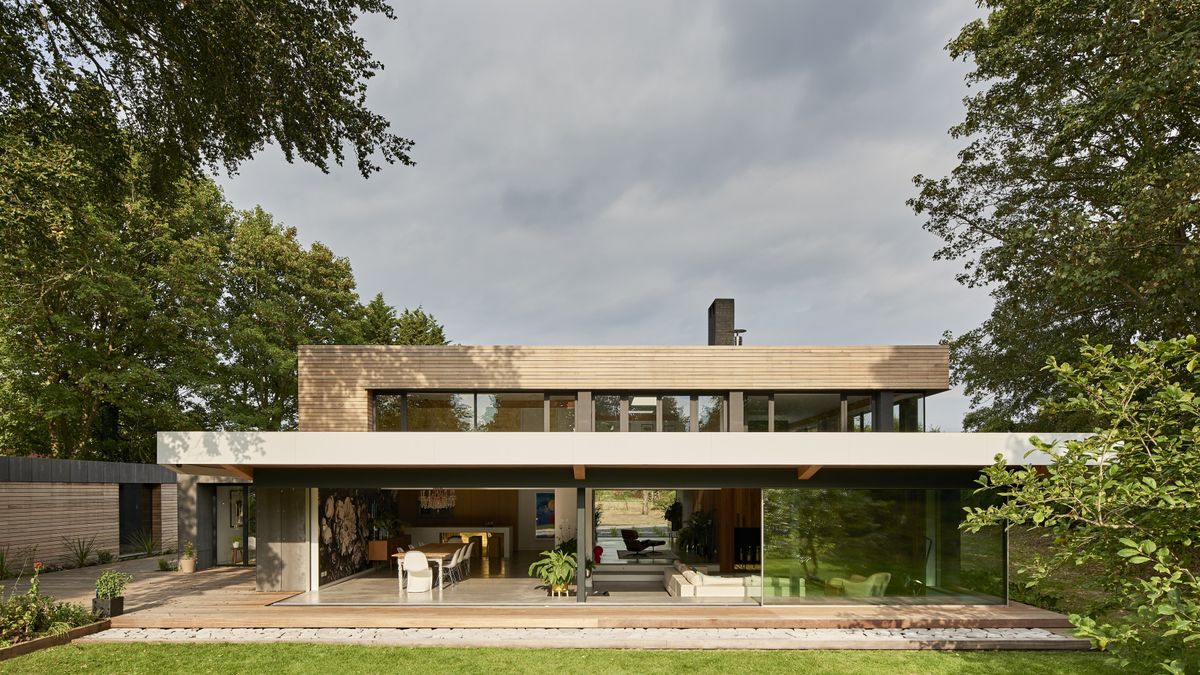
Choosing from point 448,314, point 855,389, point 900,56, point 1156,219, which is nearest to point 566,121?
point 900,56

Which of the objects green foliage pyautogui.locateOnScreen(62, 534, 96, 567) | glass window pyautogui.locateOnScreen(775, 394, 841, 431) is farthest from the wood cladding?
green foliage pyautogui.locateOnScreen(62, 534, 96, 567)

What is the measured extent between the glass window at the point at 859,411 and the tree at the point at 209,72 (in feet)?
36.6

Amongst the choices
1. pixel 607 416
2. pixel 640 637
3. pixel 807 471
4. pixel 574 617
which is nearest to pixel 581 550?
pixel 574 617

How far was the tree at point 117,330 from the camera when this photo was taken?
19453mm

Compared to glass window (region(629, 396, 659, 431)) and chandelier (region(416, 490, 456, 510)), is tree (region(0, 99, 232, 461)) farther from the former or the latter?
glass window (region(629, 396, 659, 431))

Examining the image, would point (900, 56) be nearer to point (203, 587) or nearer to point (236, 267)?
point (203, 587)

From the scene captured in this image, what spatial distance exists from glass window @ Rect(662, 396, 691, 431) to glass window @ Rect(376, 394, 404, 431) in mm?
5898

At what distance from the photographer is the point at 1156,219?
11.1m

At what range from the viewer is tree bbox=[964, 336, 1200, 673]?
13.9 feet

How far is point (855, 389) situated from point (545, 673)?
10047 millimetres

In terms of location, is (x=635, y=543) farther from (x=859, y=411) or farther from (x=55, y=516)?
(x=55, y=516)

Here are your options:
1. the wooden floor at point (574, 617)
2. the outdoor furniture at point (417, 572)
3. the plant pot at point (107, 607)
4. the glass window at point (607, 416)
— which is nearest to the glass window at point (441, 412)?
the glass window at point (607, 416)

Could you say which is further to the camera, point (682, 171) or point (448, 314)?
point (448, 314)

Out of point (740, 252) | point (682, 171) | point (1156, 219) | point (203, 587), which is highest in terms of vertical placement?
point (682, 171)
